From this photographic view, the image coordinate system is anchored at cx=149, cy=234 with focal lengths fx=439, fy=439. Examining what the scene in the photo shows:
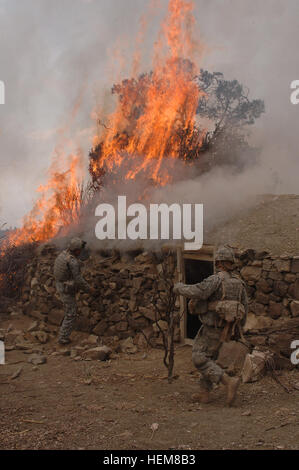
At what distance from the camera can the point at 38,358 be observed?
25.6ft

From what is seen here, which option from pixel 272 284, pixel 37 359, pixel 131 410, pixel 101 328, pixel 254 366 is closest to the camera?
pixel 131 410

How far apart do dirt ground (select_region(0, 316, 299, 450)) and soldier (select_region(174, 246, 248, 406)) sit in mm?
404

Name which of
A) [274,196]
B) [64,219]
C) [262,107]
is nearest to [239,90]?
[262,107]

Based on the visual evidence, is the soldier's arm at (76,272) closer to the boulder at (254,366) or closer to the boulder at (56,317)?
the boulder at (56,317)

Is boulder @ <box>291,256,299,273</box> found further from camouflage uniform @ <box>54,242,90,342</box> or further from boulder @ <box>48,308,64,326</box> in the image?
boulder @ <box>48,308,64,326</box>

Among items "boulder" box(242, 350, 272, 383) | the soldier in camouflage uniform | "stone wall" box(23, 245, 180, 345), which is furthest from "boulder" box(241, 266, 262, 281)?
the soldier in camouflage uniform

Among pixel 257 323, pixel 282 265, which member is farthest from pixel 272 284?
pixel 257 323

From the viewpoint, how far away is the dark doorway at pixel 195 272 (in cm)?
862

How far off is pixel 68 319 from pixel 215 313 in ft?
13.3

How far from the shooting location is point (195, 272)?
8.90 m

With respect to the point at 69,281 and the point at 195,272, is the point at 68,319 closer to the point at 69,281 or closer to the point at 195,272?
the point at 69,281

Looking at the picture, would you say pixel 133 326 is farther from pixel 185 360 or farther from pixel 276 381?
pixel 276 381

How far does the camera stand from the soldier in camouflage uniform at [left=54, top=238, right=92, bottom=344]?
8727 mm

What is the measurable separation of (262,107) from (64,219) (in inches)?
324
